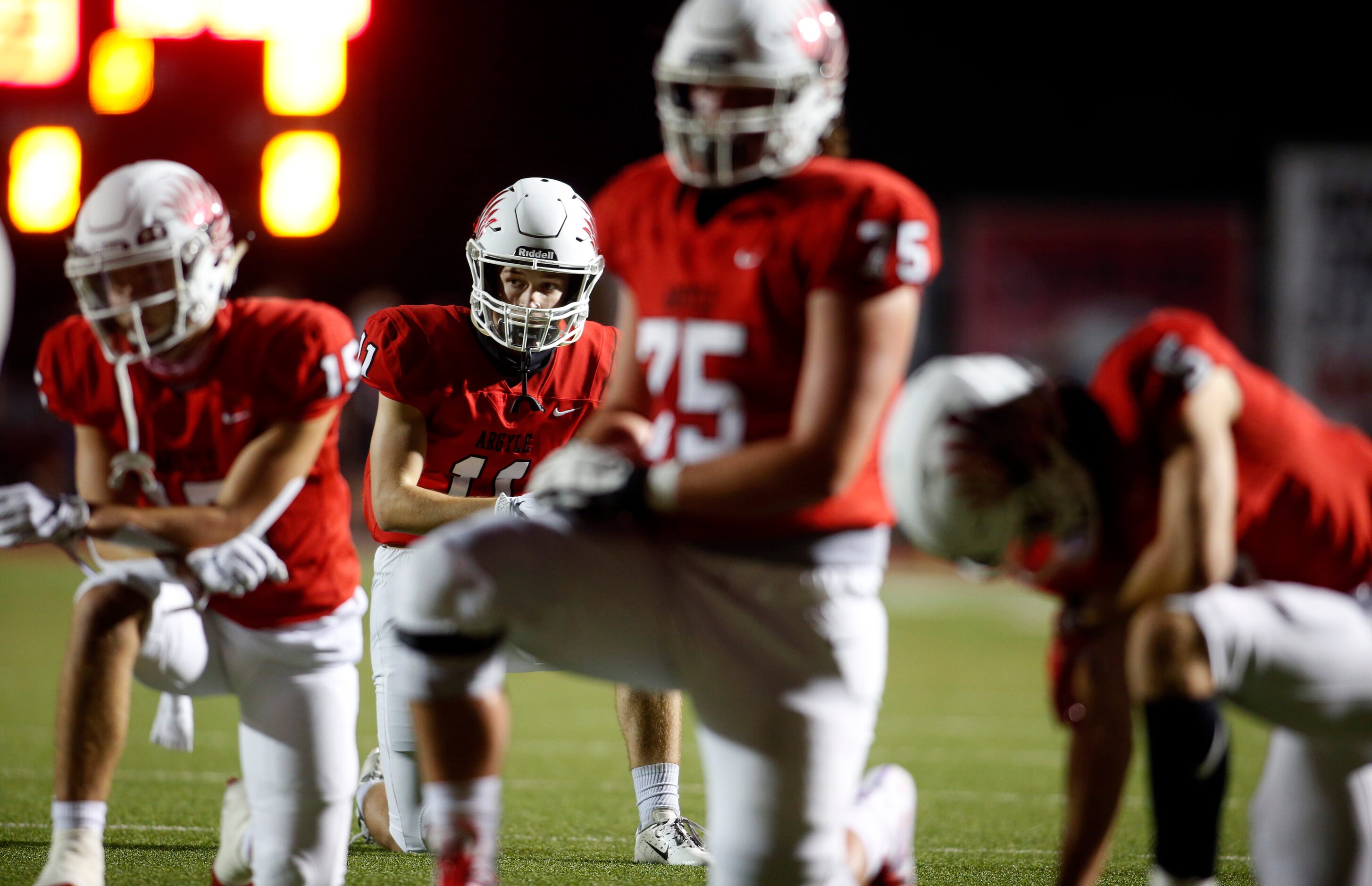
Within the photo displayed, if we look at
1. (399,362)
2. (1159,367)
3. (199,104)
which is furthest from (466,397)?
(199,104)

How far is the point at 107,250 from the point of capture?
2793mm

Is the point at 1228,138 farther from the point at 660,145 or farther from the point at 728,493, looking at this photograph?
the point at 728,493

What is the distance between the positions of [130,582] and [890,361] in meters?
1.47

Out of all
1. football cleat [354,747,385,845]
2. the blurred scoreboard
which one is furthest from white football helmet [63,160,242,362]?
the blurred scoreboard

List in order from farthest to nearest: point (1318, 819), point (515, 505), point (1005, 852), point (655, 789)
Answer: point (1005, 852) → point (655, 789) → point (515, 505) → point (1318, 819)

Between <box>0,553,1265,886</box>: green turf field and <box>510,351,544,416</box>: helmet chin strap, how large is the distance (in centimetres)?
114

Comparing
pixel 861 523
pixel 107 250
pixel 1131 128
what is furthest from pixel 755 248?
pixel 1131 128

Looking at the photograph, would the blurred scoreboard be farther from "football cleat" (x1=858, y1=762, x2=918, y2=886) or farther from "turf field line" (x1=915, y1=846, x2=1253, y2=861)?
"football cleat" (x1=858, y1=762, x2=918, y2=886)

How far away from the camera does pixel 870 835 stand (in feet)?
8.49

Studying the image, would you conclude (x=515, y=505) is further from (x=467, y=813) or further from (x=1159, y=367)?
(x=1159, y=367)

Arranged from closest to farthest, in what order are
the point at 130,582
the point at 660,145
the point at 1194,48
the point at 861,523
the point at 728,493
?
1. the point at 728,493
2. the point at 861,523
3. the point at 130,582
4. the point at 660,145
5. the point at 1194,48

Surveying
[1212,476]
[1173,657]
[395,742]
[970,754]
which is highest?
[1212,476]

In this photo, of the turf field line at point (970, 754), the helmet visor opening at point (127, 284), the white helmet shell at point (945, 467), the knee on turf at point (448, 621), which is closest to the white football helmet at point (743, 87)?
the white helmet shell at point (945, 467)

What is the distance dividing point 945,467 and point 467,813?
88 cm
